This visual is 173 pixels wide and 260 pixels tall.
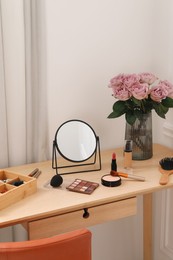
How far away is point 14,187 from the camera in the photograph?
4.88 ft

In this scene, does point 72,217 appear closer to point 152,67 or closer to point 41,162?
point 41,162

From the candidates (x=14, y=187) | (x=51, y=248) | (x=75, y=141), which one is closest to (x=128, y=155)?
(x=75, y=141)

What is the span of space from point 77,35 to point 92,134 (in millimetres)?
487

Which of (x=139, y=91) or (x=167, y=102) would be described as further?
(x=167, y=102)

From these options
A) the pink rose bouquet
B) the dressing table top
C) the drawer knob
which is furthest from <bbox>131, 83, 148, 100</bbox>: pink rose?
the drawer knob

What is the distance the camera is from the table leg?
7.00ft

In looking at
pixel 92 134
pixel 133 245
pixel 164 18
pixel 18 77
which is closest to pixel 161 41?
pixel 164 18

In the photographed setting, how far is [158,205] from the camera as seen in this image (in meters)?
2.22

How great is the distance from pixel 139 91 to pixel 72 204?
1.96 feet

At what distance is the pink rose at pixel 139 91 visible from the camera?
1.73 m

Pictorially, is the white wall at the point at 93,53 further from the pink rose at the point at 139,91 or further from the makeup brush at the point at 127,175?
the makeup brush at the point at 127,175

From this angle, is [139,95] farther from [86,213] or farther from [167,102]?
[86,213]

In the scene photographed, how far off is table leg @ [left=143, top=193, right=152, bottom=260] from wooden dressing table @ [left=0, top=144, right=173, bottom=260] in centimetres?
42

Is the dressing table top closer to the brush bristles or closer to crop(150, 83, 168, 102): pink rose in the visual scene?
the brush bristles
